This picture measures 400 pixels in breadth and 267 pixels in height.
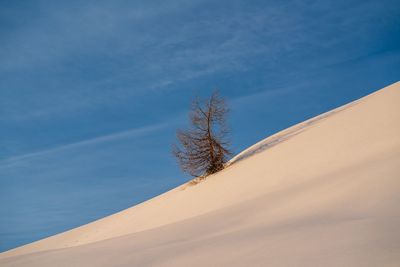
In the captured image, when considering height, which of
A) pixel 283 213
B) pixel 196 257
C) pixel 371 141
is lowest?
pixel 196 257

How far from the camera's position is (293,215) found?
6793mm

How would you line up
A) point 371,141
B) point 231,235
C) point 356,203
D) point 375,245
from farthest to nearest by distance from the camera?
point 371,141
point 356,203
point 231,235
point 375,245

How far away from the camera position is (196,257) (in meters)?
4.84

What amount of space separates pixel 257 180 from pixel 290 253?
8.05 metres

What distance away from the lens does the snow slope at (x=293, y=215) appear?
4.32 metres

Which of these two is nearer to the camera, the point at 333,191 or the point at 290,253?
the point at 290,253

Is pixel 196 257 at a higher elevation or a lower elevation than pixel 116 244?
lower

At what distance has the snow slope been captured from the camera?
170 inches

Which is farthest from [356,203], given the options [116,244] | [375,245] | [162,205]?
[162,205]

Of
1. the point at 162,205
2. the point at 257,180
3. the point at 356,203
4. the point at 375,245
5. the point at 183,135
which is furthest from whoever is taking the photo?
the point at 183,135

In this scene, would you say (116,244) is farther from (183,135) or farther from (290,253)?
(183,135)

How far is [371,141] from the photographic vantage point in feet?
34.3

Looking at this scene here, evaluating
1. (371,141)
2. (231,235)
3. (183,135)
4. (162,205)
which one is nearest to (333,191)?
(231,235)

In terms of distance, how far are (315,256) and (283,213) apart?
3.23 meters
